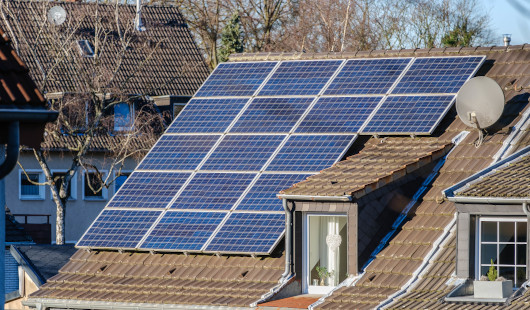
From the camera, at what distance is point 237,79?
89.8 feet

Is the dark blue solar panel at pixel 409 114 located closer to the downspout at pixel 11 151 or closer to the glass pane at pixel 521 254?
the glass pane at pixel 521 254

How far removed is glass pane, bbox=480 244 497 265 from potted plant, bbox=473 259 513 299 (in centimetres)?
50

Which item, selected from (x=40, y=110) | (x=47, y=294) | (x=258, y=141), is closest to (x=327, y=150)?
(x=258, y=141)

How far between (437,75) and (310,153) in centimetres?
294

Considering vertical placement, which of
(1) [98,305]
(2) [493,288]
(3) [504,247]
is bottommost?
(2) [493,288]

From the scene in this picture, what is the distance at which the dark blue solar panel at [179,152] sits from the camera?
84.6 ft

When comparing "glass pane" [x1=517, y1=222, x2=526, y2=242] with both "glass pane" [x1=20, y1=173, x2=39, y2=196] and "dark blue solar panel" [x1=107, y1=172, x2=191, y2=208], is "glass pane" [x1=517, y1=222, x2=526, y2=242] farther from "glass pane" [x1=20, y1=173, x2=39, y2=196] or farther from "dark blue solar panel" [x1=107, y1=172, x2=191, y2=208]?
"glass pane" [x1=20, y1=173, x2=39, y2=196]

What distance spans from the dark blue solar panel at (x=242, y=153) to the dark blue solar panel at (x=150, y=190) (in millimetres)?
663

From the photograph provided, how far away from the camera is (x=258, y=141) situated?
2530 centimetres

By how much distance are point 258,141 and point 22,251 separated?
46.7 ft

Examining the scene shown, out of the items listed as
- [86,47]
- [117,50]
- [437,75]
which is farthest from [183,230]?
[86,47]

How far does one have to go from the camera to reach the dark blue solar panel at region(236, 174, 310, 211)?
23561 mm

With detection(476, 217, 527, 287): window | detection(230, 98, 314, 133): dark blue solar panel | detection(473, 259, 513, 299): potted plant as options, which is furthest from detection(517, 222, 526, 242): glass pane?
detection(230, 98, 314, 133): dark blue solar panel

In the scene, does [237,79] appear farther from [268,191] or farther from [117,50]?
[117,50]
